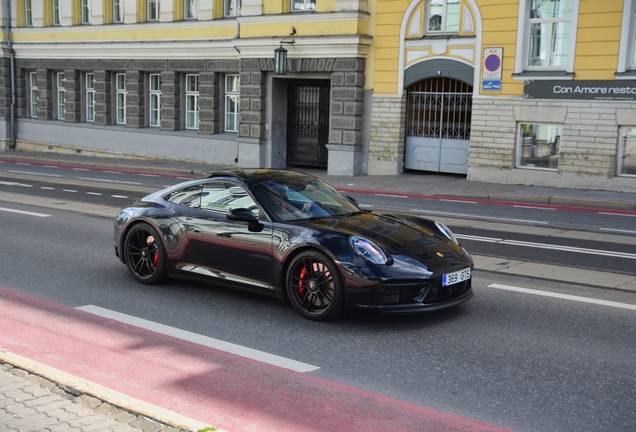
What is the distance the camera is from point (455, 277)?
7156 mm

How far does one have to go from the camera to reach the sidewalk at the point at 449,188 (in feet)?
61.7

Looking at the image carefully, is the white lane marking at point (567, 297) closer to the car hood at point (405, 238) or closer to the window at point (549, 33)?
the car hood at point (405, 238)

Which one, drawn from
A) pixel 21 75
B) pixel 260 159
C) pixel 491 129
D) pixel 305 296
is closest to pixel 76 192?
pixel 260 159

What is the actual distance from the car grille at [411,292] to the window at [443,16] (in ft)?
56.5

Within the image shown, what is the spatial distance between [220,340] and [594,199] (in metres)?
14.1

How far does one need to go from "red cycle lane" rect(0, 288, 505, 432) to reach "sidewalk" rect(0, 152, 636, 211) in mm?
12715

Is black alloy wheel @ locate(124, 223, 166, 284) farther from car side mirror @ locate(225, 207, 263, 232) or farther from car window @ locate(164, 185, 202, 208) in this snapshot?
car side mirror @ locate(225, 207, 263, 232)

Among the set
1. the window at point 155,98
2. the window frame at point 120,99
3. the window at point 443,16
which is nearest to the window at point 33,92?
the window frame at point 120,99

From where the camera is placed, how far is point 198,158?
1149 inches

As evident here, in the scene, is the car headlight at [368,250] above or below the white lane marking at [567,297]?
above

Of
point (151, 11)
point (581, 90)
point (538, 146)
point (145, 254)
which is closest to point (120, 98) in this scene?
point (151, 11)

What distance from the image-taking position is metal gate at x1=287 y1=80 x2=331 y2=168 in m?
26.8

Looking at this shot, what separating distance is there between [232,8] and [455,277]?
23.2 m

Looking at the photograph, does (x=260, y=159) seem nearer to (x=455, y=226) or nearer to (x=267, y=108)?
(x=267, y=108)
